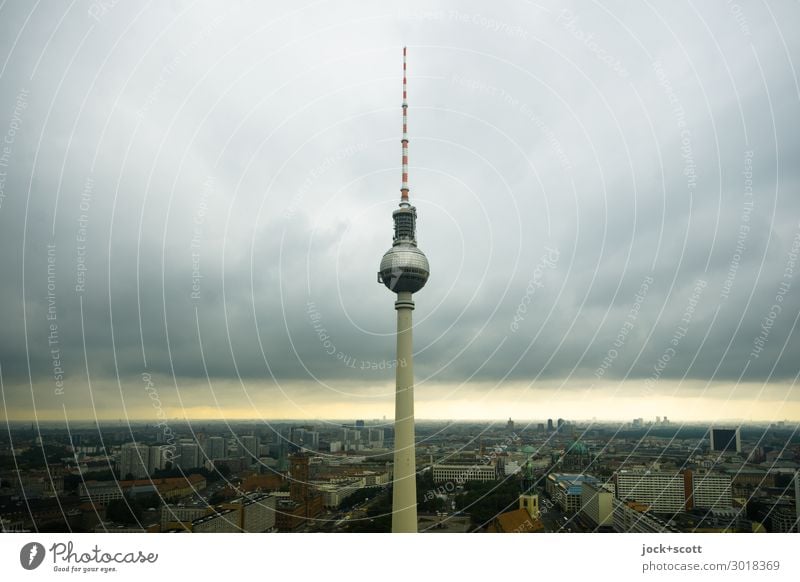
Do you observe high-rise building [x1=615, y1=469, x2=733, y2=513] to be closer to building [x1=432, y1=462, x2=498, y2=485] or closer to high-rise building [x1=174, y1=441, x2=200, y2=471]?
building [x1=432, y1=462, x2=498, y2=485]

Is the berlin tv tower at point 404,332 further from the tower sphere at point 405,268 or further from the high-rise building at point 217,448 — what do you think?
the high-rise building at point 217,448

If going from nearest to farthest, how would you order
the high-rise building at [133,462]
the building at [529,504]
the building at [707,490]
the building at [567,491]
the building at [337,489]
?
the high-rise building at [133,462], the building at [337,489], the building at [529,504], the building at [707,490], the building at [567,491]

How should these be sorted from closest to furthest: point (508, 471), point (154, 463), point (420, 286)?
point (420, 286) < point (154, 463) < point (508, 471)
